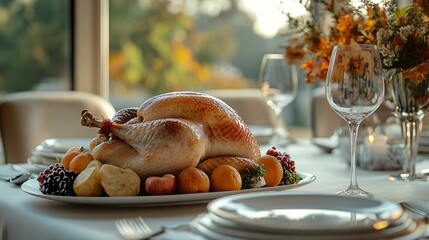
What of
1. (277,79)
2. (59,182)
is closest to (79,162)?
(59,182)

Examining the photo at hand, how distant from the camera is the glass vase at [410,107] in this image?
1.52 meters

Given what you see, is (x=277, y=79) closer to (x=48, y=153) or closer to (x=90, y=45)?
(x=48, y=153)

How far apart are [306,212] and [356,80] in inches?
13.3

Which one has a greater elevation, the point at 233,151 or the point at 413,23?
the point at 413,23

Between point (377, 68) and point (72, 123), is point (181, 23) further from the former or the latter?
point (377, 68)

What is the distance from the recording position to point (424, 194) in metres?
1.35

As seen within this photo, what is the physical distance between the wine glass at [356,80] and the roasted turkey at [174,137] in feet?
0.52

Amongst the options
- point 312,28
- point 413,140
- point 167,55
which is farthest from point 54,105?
point 167,55

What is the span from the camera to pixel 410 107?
5.03 feet

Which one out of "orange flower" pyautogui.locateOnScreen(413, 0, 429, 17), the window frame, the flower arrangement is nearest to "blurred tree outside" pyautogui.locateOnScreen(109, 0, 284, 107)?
the window frame

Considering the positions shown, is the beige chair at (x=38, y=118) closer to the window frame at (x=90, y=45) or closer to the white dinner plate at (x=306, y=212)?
the window frame at (x=90, y=45)

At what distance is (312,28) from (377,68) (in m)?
0.47

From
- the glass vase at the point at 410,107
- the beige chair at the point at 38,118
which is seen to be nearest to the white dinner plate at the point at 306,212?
the glass vase at the point at 410,107

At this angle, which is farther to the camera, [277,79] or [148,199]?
[277,79]
